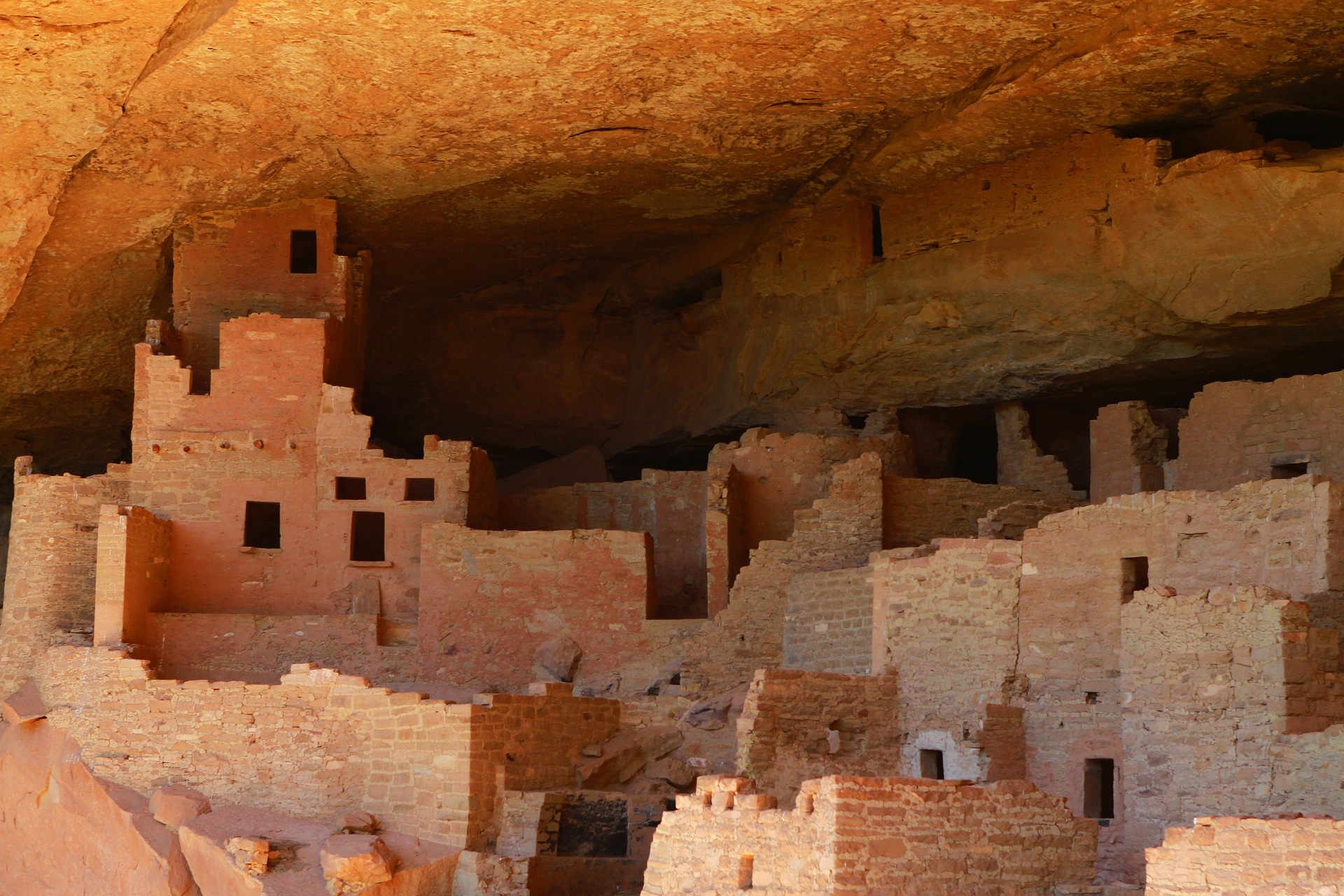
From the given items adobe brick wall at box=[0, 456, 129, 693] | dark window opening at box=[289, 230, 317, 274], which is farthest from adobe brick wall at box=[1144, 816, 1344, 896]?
dark window opening at box=[289, 230, 317, 274]

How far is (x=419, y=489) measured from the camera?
920 inches

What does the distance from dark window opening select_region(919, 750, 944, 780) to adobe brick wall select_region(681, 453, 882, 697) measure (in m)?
3.42

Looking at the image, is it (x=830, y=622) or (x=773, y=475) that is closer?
(x=830, y=622)

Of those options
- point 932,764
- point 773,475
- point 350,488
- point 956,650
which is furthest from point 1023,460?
point 350,488

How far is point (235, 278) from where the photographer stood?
24.1m

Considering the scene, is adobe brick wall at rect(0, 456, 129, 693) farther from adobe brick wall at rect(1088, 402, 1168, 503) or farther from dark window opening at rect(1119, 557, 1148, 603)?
→ dark window opening at rect(1119, 557, 1148, 603)

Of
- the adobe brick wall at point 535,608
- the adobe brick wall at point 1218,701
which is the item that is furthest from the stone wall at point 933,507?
the adobe brick wall at point 1218,701

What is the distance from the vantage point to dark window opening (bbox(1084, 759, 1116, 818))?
1650cm

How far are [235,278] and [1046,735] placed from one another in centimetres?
1228

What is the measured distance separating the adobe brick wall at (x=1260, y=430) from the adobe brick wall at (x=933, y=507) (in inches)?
114

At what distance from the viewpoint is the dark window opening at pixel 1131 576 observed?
17.0m

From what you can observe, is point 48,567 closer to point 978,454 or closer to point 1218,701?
point 978,454

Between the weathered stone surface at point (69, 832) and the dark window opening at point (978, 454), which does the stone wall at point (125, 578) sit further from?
the dark window opening at point (978, 454)

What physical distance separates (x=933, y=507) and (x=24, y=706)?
1058 centimetres
